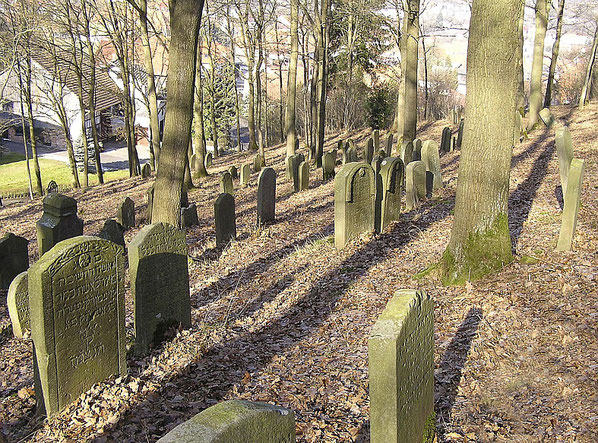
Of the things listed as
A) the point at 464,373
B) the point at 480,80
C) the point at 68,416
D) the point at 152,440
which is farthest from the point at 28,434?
the point at 480,80

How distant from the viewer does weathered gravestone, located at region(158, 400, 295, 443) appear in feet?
6.35

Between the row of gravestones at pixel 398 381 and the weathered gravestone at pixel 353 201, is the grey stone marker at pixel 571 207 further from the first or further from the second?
the row of gravestones at pixel 398 381

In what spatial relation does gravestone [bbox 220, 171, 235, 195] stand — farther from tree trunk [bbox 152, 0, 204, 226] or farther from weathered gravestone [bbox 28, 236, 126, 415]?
weathered gravestone [bbox 28, 236, 126, 415]

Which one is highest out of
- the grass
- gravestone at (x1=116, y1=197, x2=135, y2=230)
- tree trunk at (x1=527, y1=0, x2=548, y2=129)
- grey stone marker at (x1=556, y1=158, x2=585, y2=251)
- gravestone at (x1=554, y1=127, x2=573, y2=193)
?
tree trunk at (x1=527, y1=0, x2=548, y2=129)

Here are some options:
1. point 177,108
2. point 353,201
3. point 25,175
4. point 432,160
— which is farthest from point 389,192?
point 25,175

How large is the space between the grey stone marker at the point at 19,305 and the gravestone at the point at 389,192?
5.99 metres

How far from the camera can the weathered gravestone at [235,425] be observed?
1.93 meters

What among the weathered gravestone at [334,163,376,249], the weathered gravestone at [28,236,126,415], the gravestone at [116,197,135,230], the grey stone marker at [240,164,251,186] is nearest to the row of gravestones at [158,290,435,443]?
the weathered gravestone at [28,236,126,415]

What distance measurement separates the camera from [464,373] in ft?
16.3

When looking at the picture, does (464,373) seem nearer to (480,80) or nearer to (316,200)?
(480,80)

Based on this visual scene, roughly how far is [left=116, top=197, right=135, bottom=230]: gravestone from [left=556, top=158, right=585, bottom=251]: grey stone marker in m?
10.3

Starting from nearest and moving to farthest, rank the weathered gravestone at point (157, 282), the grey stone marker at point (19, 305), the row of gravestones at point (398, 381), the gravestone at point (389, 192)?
the row of gravestones at point (398, 381) < the weathered gravestone at point (157, 282) < the grey stone marker at point (19, 305) < the gravestone at point (389, 192)

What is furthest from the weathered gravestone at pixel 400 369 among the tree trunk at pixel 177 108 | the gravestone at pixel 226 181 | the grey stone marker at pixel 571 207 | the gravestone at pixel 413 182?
the gravestone at pixel 226 181

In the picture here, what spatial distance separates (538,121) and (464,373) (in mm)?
19245
